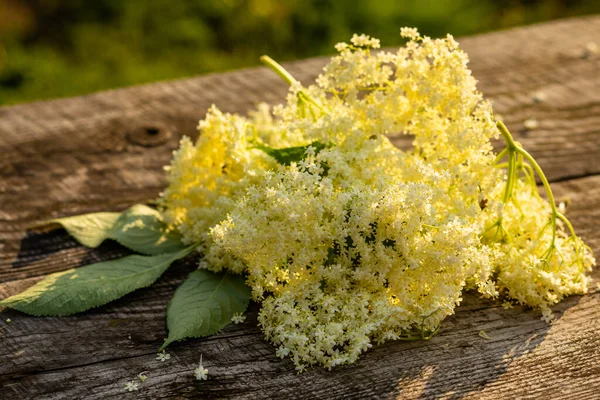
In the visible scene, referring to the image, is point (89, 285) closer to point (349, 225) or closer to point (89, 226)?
point (89, 226)

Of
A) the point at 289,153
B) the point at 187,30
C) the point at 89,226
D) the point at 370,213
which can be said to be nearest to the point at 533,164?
the point at 370,213

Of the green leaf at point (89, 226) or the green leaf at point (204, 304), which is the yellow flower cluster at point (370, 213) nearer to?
the green leaf at point (204, 304)

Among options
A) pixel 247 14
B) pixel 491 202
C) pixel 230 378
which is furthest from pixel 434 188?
pixel 247 14

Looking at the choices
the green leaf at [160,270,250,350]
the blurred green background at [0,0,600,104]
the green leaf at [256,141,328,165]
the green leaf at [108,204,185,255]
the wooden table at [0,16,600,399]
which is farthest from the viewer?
the blurred green background at [0,0,600,104]

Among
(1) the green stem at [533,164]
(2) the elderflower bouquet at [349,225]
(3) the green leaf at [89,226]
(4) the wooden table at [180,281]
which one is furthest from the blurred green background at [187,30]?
(1) the green stem at [533,164]

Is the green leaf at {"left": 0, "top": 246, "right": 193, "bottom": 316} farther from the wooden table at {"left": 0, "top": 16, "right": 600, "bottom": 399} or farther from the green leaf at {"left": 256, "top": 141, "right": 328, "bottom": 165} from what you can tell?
the green leaf at {"left": 256, "top": 141, "right": 328, "bottom": 165}

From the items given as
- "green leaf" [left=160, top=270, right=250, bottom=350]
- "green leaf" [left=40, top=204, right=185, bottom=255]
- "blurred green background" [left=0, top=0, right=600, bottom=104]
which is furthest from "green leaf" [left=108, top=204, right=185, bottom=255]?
"blurred green background" [left=0, top=0, right=600, bottom=104]
